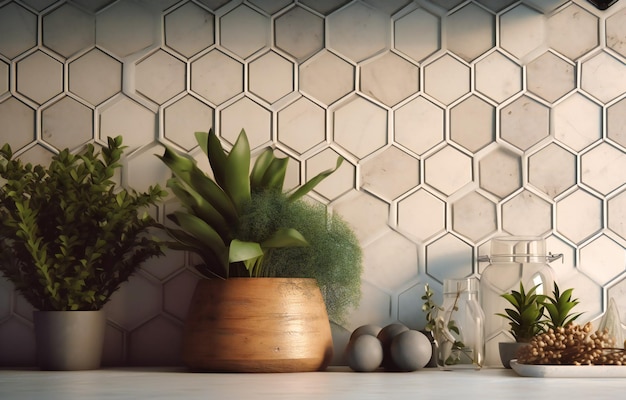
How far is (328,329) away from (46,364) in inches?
16.8

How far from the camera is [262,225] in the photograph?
1208 millimetres

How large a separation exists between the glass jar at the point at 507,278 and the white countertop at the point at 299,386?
0.46 ft

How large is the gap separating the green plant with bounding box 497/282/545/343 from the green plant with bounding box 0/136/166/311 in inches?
22.5

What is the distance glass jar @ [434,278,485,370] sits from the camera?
125cm

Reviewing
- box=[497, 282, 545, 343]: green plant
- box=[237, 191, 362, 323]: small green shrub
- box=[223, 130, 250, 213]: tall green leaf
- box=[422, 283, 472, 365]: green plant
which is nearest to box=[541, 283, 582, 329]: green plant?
Result: box=[497, 282, 545, 343]: green plant

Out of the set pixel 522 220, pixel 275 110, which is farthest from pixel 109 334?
pixel 522 220

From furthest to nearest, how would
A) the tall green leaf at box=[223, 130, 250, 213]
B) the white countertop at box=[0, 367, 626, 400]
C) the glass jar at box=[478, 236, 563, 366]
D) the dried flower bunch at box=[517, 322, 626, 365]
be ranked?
the glass jar at box=[478, 236, 563, 366]
the tall green leaf at box=[223, 130, 250, 213]
the dried flower bunch at box=[517, 322, 626, 365]
the white countertop at box=[0, 367, 626, 400]

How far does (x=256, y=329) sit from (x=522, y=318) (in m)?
0.42

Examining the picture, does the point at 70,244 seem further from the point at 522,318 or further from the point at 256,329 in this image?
the point at 522,318

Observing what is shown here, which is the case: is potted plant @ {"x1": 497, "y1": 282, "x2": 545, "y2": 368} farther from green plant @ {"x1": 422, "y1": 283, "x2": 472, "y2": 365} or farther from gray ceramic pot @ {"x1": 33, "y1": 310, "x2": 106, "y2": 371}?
gray ceramic pot @ {"x1": 33, "y1": 310, "x2": 106, "y2": 371}

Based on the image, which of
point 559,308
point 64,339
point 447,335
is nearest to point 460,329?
point 447,335

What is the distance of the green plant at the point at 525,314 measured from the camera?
126 cm

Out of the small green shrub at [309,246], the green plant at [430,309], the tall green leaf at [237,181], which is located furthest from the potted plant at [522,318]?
the tall green leaf at [237,181]

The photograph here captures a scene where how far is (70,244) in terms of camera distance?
123 centimetres
